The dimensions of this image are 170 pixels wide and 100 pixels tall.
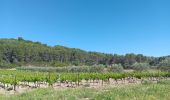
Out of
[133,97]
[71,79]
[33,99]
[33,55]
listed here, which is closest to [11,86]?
[71,79]

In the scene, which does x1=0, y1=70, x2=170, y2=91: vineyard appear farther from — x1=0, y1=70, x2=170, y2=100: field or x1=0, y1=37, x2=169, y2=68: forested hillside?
x1=0, y1=37, x2=169, y2=68: forested hillside

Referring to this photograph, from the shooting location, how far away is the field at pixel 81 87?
2011 cm

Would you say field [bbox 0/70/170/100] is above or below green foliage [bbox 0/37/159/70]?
below

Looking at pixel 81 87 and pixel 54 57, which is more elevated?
pixel 54 57

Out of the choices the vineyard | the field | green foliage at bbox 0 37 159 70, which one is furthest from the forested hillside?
the field

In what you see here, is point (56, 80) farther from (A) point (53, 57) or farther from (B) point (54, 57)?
(B) point (54, 57)

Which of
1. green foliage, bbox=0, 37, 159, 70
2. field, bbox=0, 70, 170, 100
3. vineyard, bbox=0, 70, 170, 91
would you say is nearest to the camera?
field, bbox=0, 70, 170, 100

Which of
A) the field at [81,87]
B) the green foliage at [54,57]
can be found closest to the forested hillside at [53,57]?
the green foliage at [54,57]

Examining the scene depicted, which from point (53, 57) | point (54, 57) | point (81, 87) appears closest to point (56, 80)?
point (81, 87)

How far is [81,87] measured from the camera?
3256cm

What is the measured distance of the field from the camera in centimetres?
2011

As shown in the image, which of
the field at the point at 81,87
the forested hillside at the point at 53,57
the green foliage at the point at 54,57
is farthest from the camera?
the green foliage at the point at 54,57

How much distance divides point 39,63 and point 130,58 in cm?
3427

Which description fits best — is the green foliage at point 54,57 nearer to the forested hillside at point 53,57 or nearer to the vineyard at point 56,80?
the forested hillside at point 53,57
